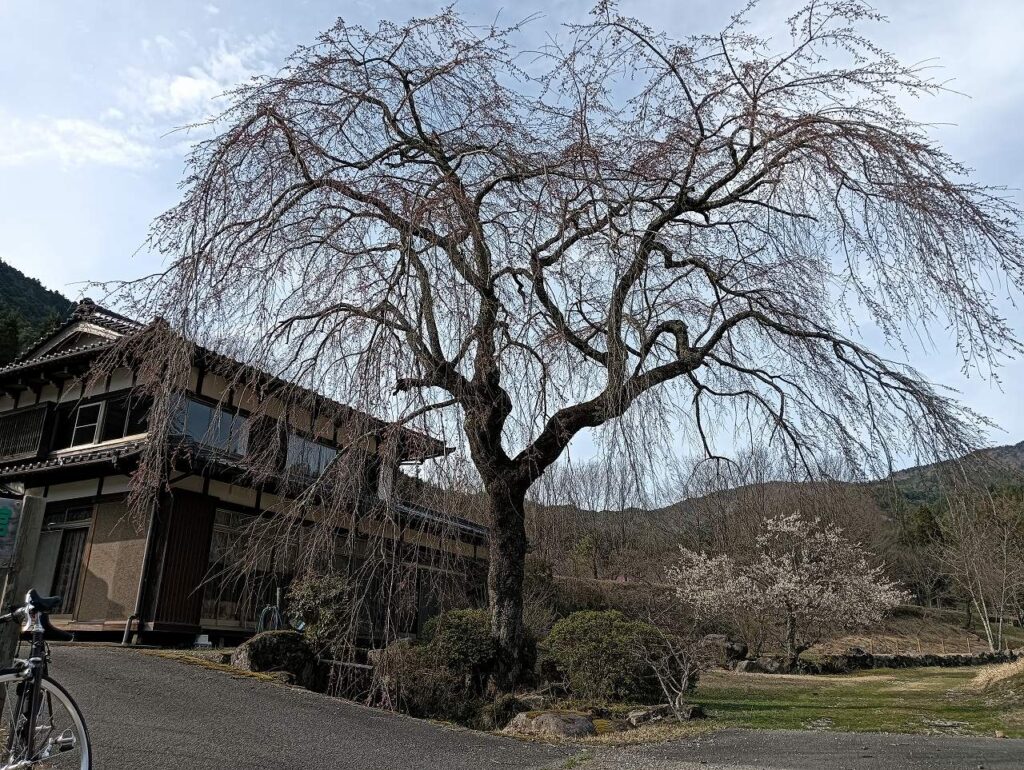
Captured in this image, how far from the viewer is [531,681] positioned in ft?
36.6

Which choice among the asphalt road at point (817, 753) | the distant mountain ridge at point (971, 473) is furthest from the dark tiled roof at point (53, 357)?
the distant mountain ridge at point (971, 473)

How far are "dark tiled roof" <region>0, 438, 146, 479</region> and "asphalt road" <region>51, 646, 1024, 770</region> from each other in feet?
14.6

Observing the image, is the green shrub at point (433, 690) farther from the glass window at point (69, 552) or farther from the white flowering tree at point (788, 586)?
the white flowering tree at point (788, 586)

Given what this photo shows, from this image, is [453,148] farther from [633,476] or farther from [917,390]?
[917,390]

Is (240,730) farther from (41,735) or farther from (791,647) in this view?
(791,647)

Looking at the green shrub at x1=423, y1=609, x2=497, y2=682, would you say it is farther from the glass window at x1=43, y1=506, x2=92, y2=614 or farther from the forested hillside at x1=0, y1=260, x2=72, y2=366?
the forested hillside at x1=0, y1=260, x2=72, y2=366

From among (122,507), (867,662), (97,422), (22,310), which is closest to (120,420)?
(97,422)

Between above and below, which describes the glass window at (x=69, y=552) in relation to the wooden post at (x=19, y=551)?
above

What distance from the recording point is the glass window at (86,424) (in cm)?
1502

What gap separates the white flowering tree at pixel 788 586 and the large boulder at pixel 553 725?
16.8 meters

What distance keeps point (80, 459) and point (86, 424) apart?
2.08m

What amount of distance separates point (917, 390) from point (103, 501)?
13.5 m

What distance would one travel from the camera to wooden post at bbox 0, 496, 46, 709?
4457 mm

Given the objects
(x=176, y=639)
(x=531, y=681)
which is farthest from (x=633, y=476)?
(x=176, y=639)
